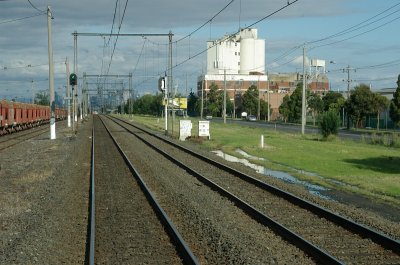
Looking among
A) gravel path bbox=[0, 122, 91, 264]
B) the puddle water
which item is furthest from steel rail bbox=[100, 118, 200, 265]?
the puddle water

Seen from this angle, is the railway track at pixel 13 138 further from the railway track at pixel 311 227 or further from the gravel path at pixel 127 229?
the railway track at pixel 311 227

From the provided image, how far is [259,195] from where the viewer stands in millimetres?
16750

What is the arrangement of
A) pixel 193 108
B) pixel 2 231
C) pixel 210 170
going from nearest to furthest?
pixel 2 231
pixel 210 170
pixel 193 108

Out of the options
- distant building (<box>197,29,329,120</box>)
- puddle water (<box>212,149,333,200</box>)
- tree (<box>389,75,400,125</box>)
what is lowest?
puddle water (<box>212,149,333,200</box>)

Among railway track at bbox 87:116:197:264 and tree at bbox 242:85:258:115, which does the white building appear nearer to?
tree at bbox 242:85:258:115

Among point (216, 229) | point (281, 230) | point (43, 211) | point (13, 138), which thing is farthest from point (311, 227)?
point (13, 138)

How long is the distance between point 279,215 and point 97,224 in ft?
13.3

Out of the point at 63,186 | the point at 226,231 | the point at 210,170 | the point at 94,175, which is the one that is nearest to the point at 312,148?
the point at 210,170

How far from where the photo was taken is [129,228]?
11.6 metres

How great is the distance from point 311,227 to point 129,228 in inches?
142

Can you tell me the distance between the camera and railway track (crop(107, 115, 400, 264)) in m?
9.49

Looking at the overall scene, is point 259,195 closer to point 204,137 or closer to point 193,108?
point 204,137

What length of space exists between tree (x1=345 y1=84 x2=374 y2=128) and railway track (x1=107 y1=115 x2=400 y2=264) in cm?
5626

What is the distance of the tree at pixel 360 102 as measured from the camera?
239 ft
